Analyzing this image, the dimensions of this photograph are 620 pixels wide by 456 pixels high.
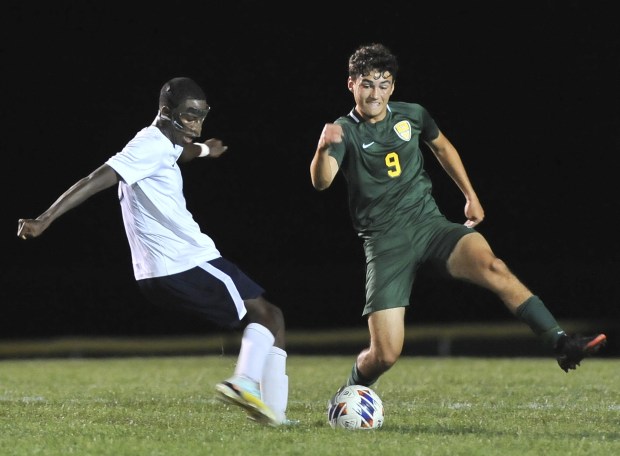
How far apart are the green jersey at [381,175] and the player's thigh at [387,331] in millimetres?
514

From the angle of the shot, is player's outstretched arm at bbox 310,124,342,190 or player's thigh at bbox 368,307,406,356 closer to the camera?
player's outstretched arm at bbox 310,124,342,190

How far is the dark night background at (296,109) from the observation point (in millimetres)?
25469

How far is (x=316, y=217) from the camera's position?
85.3 ft

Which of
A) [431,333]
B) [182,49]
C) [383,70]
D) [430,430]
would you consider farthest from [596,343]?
[182,49]

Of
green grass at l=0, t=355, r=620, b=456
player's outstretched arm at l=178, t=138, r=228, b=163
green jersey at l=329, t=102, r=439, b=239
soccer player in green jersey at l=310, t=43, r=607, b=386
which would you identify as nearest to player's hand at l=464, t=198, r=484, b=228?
soccer player in green jersey at l=310, t=43, r=607, b=386

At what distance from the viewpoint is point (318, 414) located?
23.0 ft

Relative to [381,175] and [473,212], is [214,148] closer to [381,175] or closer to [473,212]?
[381,175]

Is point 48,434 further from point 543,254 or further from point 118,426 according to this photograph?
point 543,254

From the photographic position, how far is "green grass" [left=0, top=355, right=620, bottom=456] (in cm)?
518

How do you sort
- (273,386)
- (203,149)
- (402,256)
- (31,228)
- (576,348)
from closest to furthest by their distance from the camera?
(31,228), (576,348), (273,386), (402,256), (203,149)

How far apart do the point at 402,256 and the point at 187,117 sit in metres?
1.61

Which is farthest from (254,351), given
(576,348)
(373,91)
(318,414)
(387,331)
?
(373,91)

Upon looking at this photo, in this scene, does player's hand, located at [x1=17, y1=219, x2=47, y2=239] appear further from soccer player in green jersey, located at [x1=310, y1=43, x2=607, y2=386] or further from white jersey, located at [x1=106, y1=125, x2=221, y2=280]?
soccer player in green jersey, located at [x1=310, y1=43, x2=607, y2=386]

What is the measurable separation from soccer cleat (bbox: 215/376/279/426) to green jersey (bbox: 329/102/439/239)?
155 centimetres
